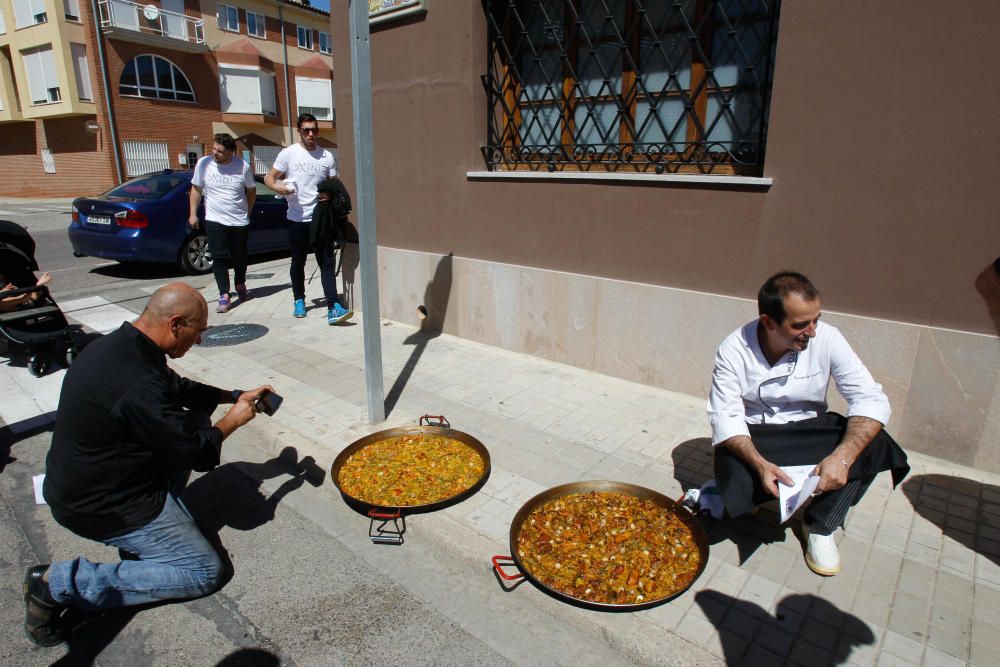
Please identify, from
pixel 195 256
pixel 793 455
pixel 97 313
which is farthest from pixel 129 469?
pixel 195 256

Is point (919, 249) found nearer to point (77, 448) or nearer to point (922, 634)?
point (922, 634)

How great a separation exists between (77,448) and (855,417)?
3.54 m

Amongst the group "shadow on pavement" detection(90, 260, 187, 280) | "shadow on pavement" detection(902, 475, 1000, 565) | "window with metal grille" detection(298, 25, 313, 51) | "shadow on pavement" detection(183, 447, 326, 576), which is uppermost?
"window with metal grille" detection(298, 25, 313, 51)

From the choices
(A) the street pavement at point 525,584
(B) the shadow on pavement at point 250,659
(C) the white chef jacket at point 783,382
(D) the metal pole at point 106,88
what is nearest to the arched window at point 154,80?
(D) the metal pole at point 106,88

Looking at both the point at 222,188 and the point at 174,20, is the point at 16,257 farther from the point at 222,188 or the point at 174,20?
the point at 174,20

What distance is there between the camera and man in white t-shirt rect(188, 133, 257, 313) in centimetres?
754

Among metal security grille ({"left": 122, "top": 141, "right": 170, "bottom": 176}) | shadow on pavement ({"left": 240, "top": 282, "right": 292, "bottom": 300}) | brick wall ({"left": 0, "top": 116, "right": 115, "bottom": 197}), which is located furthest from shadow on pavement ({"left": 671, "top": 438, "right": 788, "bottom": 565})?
metal security grille ({"left": 122, "top": 141, "right": 170, "bottom": 176})

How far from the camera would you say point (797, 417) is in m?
3.27

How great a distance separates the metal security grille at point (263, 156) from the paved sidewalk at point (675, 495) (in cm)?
3044

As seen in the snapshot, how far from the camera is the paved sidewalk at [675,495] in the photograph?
2668 millimetres

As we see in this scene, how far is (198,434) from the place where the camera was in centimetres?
288

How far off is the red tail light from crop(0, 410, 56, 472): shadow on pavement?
564 cm

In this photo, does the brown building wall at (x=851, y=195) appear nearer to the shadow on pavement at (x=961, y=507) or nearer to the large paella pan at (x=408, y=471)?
the shadow on pavement at (x=961, y=507)

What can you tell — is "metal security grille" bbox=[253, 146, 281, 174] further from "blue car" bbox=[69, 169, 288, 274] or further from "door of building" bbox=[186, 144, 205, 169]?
"blue car" bbox=[69, 169, 288, 274]
